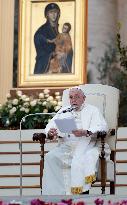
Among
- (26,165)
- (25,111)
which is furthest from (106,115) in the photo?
(25,111)

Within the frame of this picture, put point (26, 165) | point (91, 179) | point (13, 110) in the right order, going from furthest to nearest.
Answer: point (13, 110)
point (26, 165)
point (91, 179)

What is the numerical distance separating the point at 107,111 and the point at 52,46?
595cm

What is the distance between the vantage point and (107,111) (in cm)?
766

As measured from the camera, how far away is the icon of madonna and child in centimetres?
1323

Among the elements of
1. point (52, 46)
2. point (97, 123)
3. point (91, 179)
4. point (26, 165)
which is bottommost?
point (26, 165)

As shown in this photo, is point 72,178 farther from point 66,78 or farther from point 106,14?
point 106,14

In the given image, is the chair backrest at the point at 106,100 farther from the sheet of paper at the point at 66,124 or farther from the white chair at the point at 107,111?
the sheet of paper at the point at 66,124

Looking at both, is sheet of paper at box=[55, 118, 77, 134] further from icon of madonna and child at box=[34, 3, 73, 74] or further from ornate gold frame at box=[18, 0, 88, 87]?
icon of madonna and child at box=[34, 3, 73, 74]

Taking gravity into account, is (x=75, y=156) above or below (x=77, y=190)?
above

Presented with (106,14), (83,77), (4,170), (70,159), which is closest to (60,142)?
(70,159)

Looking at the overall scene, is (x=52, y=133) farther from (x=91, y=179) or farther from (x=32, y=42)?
(x=32, y=42)

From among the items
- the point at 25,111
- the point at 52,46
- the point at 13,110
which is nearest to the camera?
the point at 25,111

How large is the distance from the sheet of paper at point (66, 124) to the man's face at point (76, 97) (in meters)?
0.49

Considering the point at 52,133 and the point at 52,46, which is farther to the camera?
the point at 52,46
